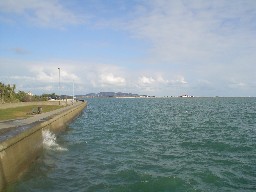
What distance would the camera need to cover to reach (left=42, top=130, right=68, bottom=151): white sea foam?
25.6 meters

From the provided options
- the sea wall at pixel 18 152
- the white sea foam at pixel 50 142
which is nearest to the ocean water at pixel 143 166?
the white sea foam at pixel 50 142

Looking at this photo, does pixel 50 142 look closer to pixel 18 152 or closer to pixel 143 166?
pixel 18 152

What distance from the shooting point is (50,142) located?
27.6 metres

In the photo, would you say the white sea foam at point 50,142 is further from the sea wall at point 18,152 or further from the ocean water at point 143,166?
the sea wall at point 18,152


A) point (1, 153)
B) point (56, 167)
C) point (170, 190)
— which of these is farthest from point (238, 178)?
point (1, 153)

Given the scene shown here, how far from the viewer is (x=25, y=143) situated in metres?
19.0

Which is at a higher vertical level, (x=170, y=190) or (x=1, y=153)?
(x=1, y=153)

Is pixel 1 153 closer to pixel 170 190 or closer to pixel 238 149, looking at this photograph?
pixel 170 190

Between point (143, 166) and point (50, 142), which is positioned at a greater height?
point (50, 142)

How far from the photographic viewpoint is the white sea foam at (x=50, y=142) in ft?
83.9

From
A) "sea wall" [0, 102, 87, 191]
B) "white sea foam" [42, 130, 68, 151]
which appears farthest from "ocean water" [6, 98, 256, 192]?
"sea wall" [0, 102, 87, 191]

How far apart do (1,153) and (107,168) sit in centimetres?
630

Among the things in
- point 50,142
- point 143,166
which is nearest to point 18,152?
point 143,166

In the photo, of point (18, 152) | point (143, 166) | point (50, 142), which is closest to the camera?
point (18, 152)
